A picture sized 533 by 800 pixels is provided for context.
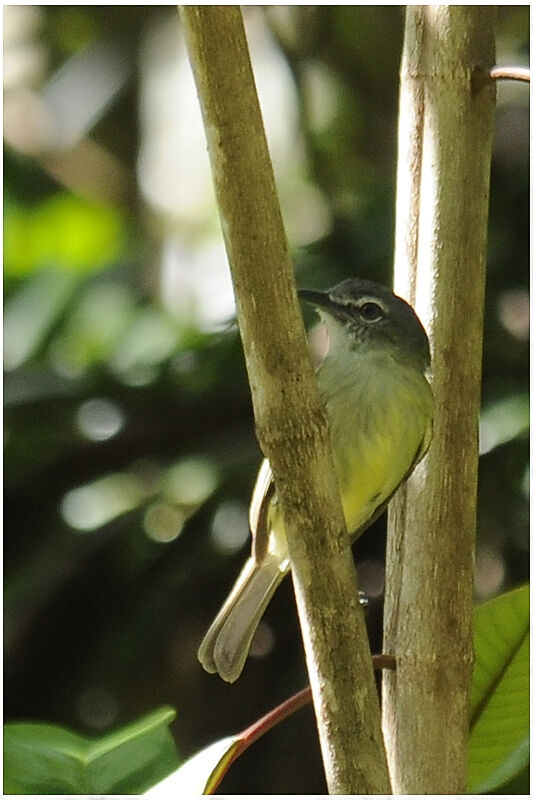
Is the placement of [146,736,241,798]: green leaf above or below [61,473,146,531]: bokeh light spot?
above

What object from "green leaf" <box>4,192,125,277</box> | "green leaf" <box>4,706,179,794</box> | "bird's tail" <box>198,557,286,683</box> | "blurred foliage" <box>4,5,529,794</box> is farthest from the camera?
"green leaf" <box>4,192,125,277</box>

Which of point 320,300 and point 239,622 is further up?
point 320,300

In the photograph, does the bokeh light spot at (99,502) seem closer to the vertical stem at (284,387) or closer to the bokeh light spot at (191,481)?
the bokeh light spot at (191,481)

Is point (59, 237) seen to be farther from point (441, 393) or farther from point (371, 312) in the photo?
point (441, 393)

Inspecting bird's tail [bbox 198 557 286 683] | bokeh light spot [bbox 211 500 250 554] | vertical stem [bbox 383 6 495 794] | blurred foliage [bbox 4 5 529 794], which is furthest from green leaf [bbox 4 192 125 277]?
vertical stem [bbox 383 6 495 794]

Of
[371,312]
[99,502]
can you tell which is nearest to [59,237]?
[99,502]

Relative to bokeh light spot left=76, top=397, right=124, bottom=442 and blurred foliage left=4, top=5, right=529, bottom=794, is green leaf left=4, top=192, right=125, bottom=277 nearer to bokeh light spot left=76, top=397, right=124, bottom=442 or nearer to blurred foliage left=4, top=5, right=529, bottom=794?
blurred foliage left=4, top=5, right=529, bottom=794

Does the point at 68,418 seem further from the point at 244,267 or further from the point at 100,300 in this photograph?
the point at 244,267
